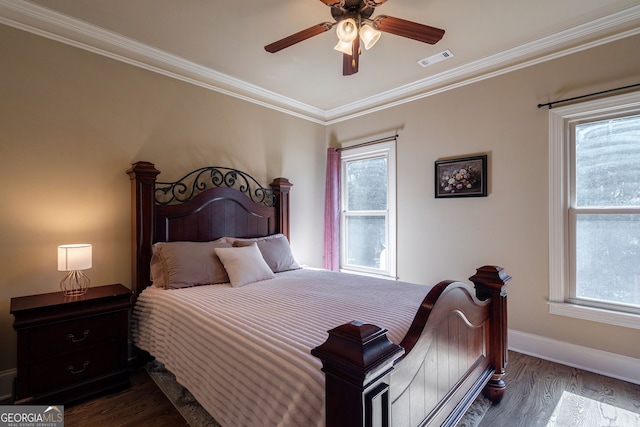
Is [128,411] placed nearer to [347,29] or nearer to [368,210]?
[347,29]

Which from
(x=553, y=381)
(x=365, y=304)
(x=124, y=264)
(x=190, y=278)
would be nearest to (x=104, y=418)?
(x=190, y=278)

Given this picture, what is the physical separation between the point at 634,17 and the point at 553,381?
2.74 metres

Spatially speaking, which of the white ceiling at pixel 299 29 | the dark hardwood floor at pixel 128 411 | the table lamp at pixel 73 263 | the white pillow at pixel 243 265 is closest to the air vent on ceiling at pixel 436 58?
the white ceiling at pixel 299 29

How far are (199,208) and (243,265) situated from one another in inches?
31.9

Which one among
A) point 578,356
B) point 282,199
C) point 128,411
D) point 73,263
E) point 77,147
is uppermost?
point 77,147

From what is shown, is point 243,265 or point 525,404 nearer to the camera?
point 525,404

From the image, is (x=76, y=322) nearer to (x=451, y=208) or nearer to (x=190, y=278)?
(x=190, y=278)

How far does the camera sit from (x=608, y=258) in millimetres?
2375

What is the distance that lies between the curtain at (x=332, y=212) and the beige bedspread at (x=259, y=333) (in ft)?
5.11

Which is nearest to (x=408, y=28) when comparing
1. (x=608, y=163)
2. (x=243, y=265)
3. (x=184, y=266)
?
(x=608, y=163)

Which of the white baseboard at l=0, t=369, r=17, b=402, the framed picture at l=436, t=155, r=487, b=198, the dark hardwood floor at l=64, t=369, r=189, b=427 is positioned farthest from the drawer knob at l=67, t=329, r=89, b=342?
the framed picture at l=436, t=155, r=487, b=198

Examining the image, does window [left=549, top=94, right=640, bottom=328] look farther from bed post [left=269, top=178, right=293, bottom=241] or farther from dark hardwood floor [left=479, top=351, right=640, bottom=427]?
bed post [left=269, top=178, right=293, bottom=241]

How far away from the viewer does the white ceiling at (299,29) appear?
2.12 m

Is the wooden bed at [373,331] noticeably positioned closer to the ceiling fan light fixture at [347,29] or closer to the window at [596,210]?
the window at [596,210]
